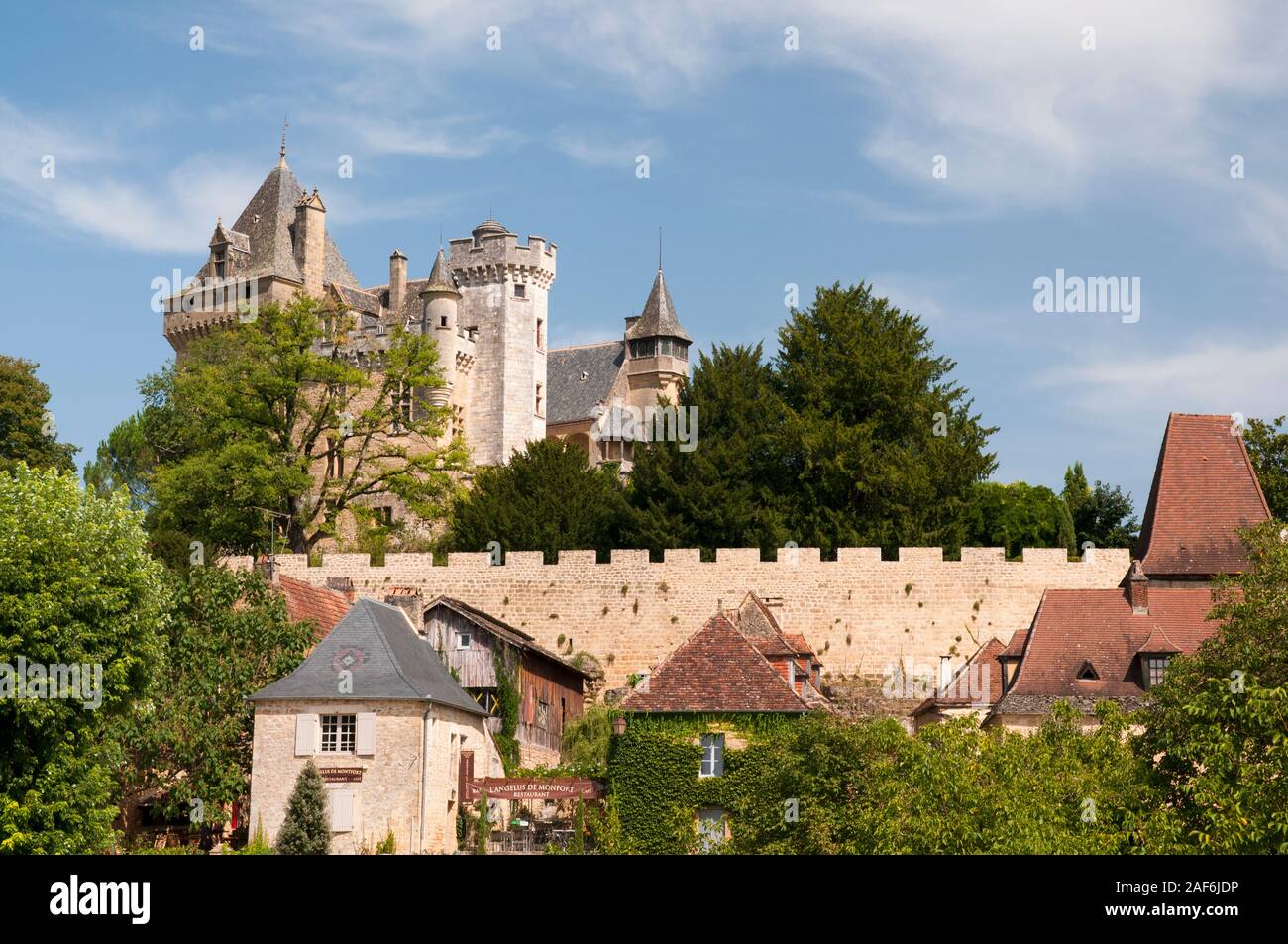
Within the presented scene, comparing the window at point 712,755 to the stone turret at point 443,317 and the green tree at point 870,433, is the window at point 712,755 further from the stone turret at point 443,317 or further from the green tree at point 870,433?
the stone turret at point 443,317

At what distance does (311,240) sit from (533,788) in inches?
1555

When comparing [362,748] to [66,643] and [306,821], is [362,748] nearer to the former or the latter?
[306,821]

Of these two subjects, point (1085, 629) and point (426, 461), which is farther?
point (426, 461)

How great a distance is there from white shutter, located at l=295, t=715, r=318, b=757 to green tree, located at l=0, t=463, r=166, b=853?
3008 mm

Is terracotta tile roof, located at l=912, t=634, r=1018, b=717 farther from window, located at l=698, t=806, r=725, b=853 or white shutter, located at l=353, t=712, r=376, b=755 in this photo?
white shutter, located at l=353, t=712, r=376, b=755

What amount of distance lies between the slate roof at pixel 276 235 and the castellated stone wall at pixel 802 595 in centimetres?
2488

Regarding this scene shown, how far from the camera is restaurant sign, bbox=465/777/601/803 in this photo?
28.6 metres

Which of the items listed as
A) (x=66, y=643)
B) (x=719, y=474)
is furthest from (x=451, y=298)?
(x=66, y=643)

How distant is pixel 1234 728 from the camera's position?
66.8 ft
